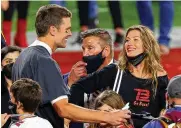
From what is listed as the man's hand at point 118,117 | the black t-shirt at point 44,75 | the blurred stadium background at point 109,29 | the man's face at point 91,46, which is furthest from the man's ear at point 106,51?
the blurred stadium background at point 109,29

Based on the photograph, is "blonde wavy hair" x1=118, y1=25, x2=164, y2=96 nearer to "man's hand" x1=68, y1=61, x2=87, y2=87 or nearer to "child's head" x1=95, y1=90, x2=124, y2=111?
"man's hand" x1=68, y1=61, x2=87, y2=87

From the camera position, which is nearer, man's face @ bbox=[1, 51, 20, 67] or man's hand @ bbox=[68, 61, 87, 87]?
man's hand @ bbox=[68, 61, 87, 87]

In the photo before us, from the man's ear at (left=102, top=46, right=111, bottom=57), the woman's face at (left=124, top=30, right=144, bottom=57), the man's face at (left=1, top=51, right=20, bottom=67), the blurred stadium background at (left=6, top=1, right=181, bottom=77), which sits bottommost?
the blurred stadium background at (left=6, top=1, right=181, bottom=77)

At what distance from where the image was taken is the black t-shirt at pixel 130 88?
634 centimetres

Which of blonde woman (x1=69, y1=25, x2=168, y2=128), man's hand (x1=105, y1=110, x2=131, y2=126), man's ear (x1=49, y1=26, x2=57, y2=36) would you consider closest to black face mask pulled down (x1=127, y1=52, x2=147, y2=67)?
blonde woman (x1=69, y1=25, x2=168, y2=128)

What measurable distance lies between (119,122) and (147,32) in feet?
4.00

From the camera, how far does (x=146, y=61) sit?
21.4 feet

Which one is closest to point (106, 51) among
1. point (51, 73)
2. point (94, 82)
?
point (94, 82)

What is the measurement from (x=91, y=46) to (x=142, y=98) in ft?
2.19

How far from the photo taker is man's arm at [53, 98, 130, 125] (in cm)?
556

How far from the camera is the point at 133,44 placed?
6520mm

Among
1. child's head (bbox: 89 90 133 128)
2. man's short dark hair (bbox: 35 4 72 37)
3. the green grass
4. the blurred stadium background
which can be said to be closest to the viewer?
man's short dark hair (bbox: 35 4 72 37)

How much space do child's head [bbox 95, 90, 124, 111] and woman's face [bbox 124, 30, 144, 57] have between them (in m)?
0.56

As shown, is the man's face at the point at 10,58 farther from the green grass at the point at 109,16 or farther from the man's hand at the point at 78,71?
the green grass at the point at 109,16
